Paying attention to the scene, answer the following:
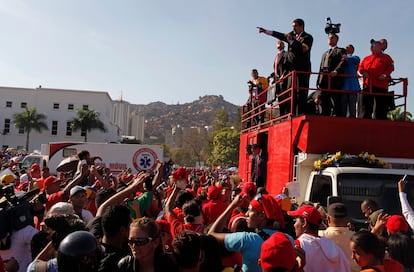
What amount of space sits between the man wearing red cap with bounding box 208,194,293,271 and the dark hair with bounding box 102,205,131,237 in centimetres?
78

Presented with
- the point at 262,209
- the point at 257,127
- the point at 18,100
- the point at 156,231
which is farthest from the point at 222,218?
the point at 18,100

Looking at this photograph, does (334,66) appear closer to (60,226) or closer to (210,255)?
(210,255)

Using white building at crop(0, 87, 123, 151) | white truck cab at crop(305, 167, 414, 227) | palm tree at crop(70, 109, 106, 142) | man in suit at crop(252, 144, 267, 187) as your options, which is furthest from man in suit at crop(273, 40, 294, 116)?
white building at crop(0, 87, 123, 151)

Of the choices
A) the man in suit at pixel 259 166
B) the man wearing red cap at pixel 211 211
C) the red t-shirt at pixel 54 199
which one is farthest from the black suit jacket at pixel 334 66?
the red t-shirt at pixel 54 199

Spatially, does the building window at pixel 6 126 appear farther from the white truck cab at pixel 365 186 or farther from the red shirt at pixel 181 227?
the red shirt at pixel 181 227

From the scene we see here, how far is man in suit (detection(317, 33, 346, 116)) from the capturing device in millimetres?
8742

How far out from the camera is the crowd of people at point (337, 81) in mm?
8594

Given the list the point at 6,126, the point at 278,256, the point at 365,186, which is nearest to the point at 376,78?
the point at 365,186

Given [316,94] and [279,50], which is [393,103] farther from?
[279,50]

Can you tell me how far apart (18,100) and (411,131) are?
255 feet

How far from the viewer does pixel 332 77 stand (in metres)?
8.89

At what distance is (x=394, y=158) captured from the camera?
7.73 meters

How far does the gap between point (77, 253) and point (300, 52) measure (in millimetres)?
7851

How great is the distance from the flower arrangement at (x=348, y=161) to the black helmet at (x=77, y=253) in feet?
16.7
